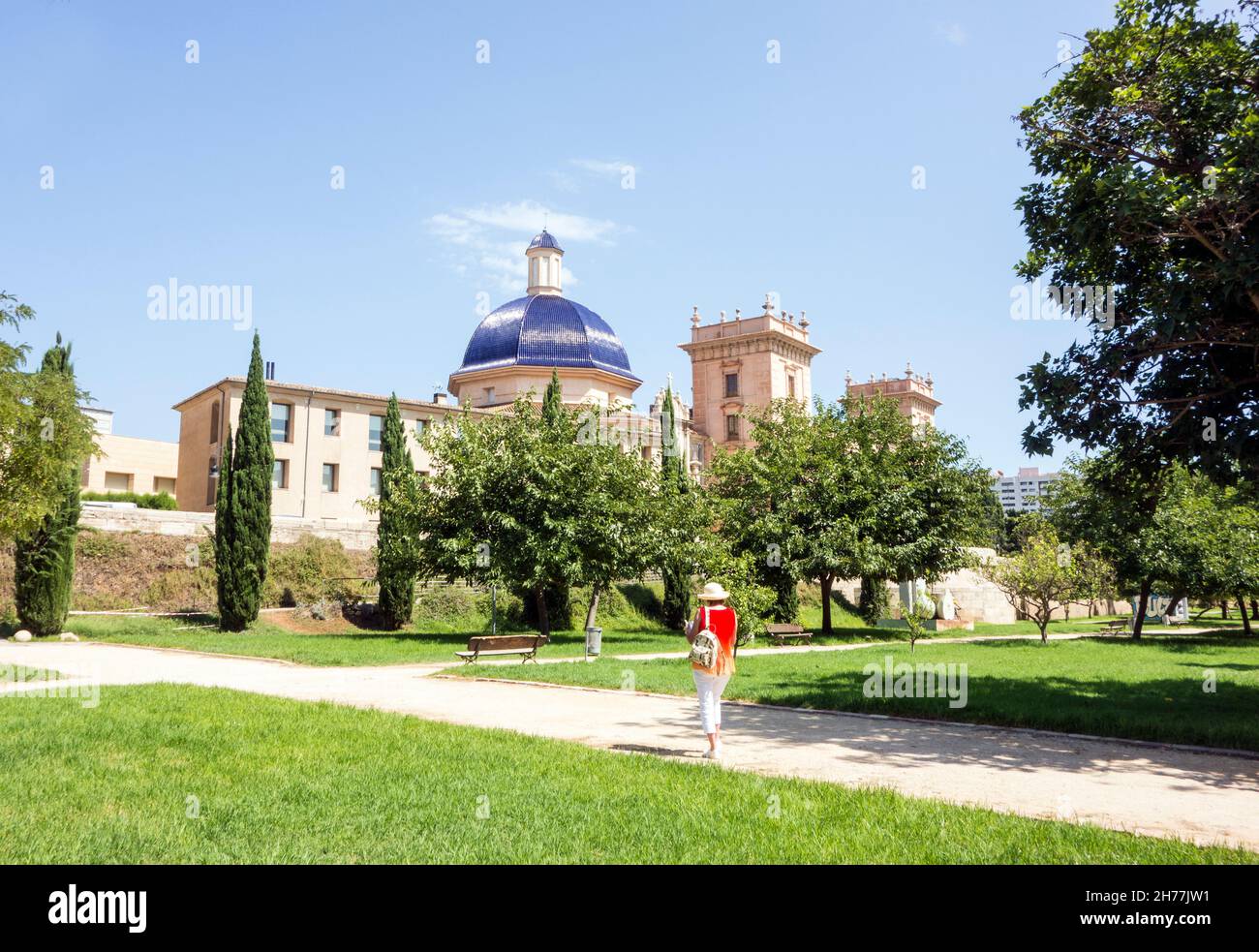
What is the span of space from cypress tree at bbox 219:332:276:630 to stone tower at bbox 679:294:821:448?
136 ft

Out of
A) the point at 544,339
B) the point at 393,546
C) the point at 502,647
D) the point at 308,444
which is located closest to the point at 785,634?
the point at 502,647

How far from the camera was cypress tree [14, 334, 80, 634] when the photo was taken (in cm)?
2786

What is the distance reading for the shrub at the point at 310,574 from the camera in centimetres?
3556

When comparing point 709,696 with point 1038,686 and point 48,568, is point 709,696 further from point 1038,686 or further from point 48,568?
point 48,568

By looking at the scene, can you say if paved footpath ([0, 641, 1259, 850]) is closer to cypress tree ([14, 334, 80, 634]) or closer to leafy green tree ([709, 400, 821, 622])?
cypress tree ([14, 334, 80, 634])

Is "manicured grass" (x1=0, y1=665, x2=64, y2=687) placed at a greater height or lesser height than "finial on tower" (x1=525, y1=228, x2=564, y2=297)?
lesser

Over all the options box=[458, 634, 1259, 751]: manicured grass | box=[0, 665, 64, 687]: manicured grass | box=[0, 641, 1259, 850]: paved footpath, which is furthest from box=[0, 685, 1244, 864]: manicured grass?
box=[0, 665, 64, 687]: manicured grass

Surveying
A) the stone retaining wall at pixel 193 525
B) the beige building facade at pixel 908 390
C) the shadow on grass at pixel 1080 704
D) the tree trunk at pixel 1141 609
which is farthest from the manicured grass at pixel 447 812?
the beige building facade at pixel 908 390

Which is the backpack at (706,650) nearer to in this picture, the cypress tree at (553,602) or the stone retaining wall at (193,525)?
the cypress tree at (553,602)

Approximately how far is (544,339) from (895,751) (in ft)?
184

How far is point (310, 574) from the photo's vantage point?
3681 centimetres

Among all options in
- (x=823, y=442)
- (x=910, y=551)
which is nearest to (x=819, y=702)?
(x=910, y=551)
